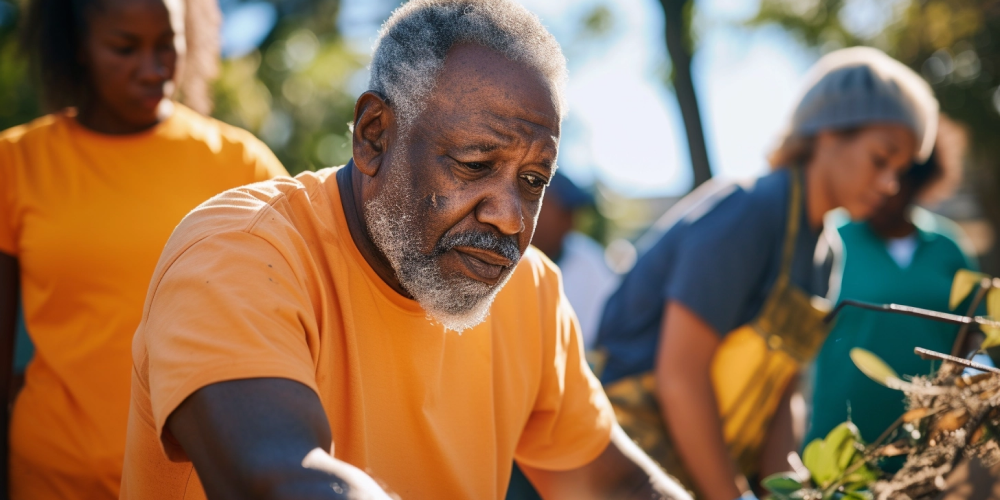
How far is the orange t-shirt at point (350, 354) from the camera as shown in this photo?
1343 millimetres

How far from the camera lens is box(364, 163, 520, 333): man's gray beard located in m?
1.66

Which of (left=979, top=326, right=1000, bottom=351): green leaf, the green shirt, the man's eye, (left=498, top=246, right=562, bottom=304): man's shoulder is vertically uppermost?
the man's eye

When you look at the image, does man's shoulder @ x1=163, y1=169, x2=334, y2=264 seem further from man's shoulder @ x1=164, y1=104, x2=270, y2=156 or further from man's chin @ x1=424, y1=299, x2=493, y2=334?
man's shoulder @ x1=164, y1=104, x2=270, y2=156

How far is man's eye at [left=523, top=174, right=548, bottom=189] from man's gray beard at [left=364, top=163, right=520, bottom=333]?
0.13 m

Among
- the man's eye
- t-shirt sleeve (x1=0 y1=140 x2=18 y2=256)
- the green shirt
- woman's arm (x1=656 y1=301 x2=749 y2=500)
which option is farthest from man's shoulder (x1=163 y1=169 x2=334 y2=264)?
the green shirt

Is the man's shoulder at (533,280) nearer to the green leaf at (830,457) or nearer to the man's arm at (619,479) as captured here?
the man's arm at (619,479)

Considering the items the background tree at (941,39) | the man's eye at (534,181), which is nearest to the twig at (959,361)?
the man's eye at (534,181)

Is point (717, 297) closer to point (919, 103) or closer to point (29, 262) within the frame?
point (919, 103)

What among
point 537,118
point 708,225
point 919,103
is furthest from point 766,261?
point 537,118

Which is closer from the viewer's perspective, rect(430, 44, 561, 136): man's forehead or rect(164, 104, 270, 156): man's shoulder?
rect(430, 44, 561, 136): man's forehead

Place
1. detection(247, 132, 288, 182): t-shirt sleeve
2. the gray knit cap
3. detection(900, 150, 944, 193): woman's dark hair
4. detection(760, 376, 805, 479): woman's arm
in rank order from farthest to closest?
1. detection(900, 150, 944, 193): woman's dark hair
2. the gray knit cap
3. detection(760, 376, 805, 479): woman's arm
4. detection(247, 132, 288, 182): t-shirt sleeve

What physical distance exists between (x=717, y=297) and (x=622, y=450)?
1045mm

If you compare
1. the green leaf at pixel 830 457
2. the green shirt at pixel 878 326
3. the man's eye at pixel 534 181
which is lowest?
the green shirt at pixel 878 326

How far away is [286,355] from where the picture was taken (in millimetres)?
1340
